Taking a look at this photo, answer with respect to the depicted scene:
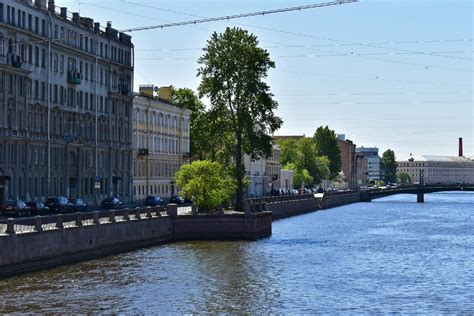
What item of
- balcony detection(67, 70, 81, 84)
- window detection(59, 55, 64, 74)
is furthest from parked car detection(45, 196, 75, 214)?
balcony detection(67, 70, 81, 84)

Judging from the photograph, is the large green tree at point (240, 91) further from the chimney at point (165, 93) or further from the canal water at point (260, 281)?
the chimney at point (165, 93)

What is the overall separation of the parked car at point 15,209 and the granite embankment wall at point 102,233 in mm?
8785

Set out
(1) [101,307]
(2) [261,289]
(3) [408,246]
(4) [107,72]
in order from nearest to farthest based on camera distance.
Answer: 1. (1) [101,307]
2. (2) [261,289]
3. (3) [408,246]
4. (4) [107,72]

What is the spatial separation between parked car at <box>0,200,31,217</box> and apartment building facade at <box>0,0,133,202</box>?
11.0m

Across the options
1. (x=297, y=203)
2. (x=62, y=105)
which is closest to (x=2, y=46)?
(x=62, y=105)

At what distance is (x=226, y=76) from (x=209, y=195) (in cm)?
1161

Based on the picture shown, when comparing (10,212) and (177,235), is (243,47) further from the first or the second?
(10,212)

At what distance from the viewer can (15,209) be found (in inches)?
2899

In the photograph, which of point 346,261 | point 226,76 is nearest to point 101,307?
point 346,261

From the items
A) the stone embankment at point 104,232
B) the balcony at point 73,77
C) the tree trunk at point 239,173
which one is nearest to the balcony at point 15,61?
the balcony at point 73,77

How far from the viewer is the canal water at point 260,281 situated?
43.1m

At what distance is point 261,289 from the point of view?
159 ft

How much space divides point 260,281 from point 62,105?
164ft

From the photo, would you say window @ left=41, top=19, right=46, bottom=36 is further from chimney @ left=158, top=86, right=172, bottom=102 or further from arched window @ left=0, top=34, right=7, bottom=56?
chimney @ left=158, top=86, right=172, bottom=102
